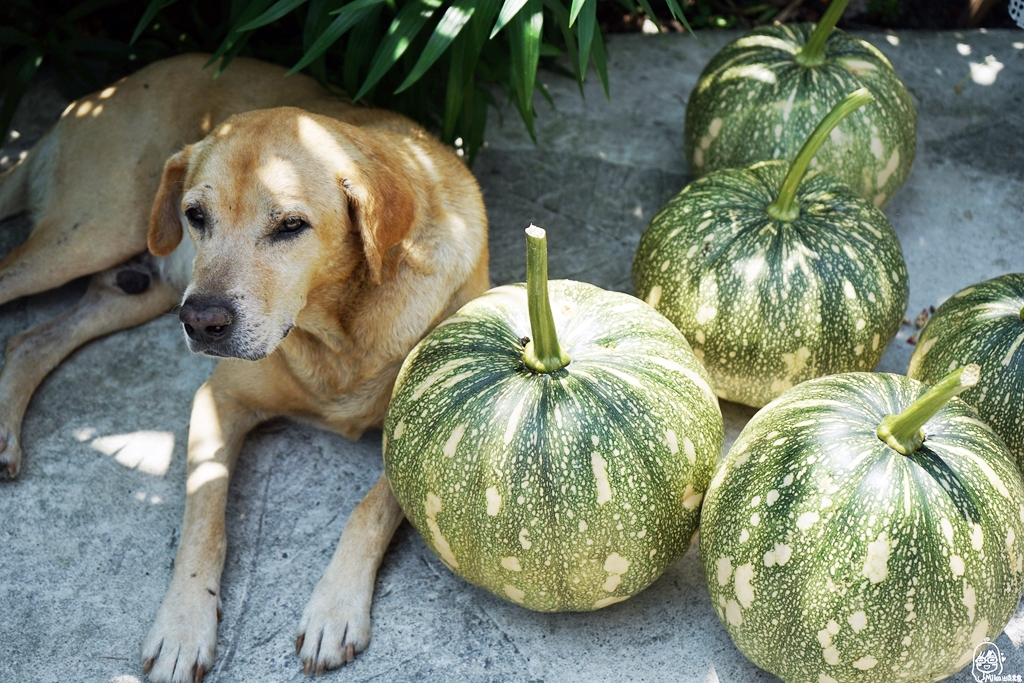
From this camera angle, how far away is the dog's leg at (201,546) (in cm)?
266

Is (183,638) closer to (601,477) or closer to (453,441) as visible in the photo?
(453,441)

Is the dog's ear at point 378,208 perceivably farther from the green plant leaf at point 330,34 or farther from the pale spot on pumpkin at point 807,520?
the pale spot on pumpkin at point 807,520

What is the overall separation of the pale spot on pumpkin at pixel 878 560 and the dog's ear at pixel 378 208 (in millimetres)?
1541

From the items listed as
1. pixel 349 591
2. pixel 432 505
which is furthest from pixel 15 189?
pixel 432 505

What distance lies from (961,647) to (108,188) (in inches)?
127

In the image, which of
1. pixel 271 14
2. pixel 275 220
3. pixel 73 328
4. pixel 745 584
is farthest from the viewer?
pixel 73 328

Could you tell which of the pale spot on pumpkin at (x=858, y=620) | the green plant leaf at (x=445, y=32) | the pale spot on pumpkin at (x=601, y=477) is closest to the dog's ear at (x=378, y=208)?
the green plant leaf at (x=445, y=32)

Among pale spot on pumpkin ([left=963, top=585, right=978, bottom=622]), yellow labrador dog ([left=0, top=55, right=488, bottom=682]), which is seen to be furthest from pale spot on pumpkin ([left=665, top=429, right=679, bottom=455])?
yellow labrador dog ([left=0, top=55, right=488, bottom=682])

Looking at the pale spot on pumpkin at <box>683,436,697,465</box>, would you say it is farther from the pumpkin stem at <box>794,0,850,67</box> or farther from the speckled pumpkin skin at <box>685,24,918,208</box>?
the pumpkin stem at <box>794,0,850,67</box>

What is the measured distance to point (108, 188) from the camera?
12.0 ft

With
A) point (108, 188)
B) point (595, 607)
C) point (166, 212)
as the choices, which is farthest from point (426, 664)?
point (108, 188)

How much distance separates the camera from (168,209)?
3.16 m

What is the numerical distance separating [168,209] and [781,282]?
200 centimetres

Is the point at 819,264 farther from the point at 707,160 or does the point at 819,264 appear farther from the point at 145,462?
the point at 145,462
